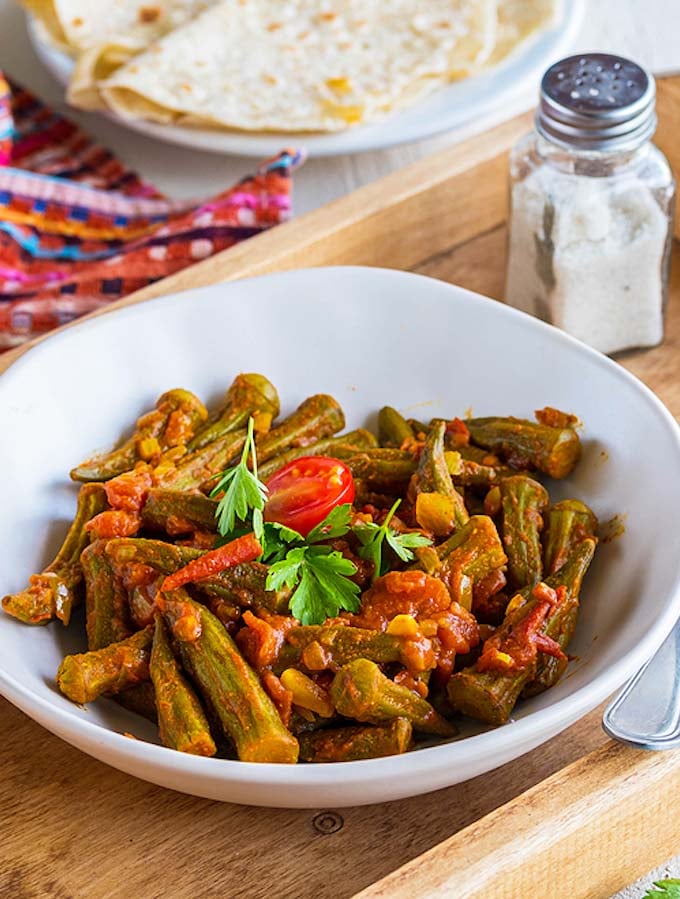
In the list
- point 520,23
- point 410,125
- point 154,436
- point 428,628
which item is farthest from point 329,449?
point 520,23

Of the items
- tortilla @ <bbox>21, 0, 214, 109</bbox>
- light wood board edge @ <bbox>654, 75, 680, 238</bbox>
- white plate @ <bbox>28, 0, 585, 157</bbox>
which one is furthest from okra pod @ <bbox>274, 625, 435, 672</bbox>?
tortilla @ <bbox>21, 0, 214, 109</bbox>

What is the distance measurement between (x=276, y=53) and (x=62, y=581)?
2.04 m

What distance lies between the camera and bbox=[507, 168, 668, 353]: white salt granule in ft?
7.90

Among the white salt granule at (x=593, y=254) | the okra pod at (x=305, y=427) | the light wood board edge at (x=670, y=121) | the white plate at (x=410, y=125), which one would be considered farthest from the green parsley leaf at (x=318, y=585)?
the white plate at (x=410, y=125)

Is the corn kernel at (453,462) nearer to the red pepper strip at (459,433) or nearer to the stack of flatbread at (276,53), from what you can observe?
the red pepper strip at (459,433)

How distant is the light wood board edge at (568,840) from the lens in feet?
5.16

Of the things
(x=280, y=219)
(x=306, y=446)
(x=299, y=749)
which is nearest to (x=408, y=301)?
(x=306, y=446)

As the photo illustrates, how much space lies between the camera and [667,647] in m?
1.86

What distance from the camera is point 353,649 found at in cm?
168

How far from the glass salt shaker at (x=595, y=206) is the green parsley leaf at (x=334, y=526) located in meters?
0.88

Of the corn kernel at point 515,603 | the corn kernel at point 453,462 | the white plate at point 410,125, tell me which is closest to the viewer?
the corn kernel at point 515,603

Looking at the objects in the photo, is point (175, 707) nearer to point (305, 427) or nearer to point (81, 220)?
point (305, 427)

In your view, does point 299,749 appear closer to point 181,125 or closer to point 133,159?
point 181,125

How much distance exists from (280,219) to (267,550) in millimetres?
1270
